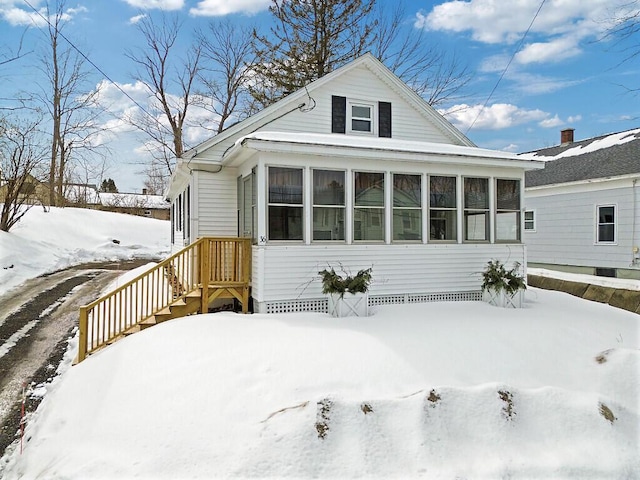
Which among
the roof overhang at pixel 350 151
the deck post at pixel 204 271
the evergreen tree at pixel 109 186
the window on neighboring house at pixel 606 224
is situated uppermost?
the evergreen tree at pixel 109 186

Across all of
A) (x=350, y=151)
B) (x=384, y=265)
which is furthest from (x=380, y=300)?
(x=350, y=151)

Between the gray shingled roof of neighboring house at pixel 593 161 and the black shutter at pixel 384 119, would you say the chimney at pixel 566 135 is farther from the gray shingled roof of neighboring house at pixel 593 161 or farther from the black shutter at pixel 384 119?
the black shutter at pixel 384 119

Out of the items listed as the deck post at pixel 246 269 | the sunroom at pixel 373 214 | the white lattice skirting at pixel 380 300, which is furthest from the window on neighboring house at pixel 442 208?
the deck post at pixel 246 269

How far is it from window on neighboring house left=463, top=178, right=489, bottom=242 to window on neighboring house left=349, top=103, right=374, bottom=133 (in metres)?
2.97

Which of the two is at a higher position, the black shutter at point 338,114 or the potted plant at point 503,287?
the black shutter at point 338,114

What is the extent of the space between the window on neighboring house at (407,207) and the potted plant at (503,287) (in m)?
1.59

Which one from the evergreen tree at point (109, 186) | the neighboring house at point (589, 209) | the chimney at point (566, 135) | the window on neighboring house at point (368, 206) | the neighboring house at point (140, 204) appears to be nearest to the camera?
the window on neighboring house at point (368, 206)

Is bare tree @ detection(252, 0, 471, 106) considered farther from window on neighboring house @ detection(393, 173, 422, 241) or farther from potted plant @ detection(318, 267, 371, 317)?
potted plant @ detection(318, 267, 371, 317)

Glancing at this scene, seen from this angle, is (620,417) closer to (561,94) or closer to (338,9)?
(561,94)

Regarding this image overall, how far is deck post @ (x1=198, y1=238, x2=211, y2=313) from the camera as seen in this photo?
23.7 feet

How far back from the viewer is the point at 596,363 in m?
5.32

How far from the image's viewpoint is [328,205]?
767cm

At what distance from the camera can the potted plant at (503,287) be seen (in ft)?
25.8

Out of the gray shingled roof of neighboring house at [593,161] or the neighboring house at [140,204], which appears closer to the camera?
the gray shingled roof of neighboring house at [593,161]
